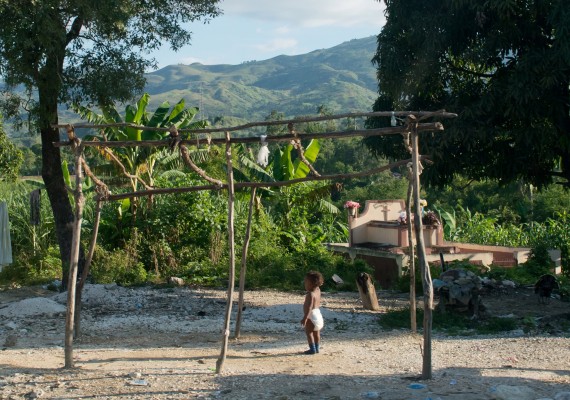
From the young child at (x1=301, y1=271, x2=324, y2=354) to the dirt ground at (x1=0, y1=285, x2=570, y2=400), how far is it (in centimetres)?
20

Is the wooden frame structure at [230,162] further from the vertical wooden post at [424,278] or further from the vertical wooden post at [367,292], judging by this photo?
the vertical wooden post at [367,292]

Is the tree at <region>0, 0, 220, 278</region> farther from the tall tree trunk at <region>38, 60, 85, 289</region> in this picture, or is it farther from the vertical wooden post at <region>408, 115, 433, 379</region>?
the vertical wooden post at <region>408, 115, 433, 379</region>

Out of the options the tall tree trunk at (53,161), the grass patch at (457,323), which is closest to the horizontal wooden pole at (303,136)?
the grass patch at (457,323)

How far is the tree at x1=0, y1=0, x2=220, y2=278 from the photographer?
1172cm

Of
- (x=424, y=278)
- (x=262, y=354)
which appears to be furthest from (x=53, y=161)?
(x=424, y=278)

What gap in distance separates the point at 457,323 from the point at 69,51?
7884 millimetres

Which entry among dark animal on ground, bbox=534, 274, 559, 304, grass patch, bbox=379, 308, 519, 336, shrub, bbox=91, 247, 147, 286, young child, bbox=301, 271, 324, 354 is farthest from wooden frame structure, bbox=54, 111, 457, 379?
shrub, bbox=91, 247, 147, 286


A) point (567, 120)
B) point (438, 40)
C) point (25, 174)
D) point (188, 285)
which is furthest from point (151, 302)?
point (25, 174)

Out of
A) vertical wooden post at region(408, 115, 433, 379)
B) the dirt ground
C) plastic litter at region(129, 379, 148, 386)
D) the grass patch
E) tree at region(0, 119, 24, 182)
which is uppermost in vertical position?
tree at region(0, 119, 24, 182)

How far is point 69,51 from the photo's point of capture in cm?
1291

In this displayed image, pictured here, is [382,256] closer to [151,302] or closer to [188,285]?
[188,285]

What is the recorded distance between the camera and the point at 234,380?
22.0 feet

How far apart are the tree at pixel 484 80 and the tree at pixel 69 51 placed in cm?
417

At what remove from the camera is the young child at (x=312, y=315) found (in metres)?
8.08
